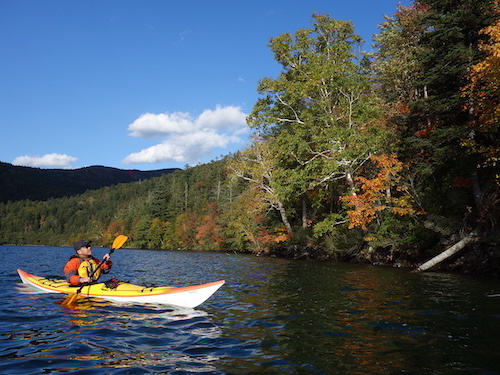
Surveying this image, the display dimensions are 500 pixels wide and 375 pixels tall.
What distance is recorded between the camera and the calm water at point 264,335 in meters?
4.99

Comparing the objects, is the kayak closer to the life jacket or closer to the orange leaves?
the life jacket

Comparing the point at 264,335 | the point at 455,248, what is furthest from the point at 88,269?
the point at 455,248

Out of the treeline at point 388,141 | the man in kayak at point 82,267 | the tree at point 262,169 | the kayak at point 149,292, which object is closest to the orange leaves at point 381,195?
the treeline at point 388,141

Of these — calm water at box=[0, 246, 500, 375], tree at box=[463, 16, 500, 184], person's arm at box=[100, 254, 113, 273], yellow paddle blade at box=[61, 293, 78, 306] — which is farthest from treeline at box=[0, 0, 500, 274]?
yellow paddle blade at box=[61, 293, 78, 306]

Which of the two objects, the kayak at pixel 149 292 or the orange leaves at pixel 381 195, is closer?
the kayak at pixel 149 292

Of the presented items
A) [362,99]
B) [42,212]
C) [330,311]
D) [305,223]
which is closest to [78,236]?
[42,212]

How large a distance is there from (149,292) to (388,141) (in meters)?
19.0

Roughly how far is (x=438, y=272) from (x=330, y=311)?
10.7 m

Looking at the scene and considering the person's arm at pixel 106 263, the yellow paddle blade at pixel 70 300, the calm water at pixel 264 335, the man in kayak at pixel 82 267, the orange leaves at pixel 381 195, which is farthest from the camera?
the orange leaves at pixel 381 195

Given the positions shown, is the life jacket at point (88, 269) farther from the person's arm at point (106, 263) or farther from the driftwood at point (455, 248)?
the driftwood at point (455, 248)

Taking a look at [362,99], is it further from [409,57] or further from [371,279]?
[371,279]

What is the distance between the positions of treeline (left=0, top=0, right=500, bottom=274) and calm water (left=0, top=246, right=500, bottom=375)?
718cm

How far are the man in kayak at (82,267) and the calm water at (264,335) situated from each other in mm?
718

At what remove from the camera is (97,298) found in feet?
32.0
